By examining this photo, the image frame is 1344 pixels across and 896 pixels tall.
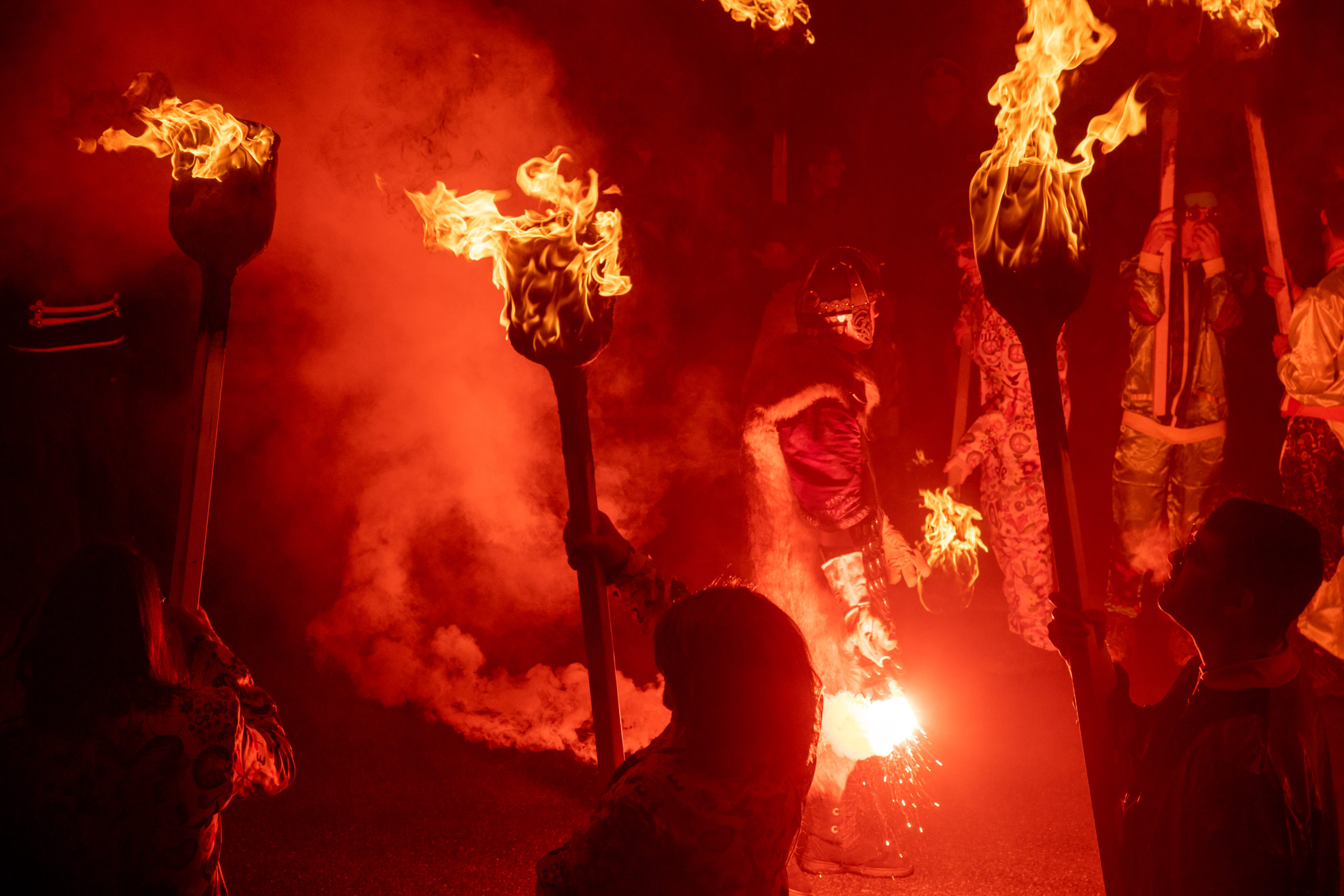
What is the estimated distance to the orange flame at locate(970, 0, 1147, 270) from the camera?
7.57ft

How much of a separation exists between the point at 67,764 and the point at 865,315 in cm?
393

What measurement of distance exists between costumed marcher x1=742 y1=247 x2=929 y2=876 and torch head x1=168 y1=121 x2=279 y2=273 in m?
2.44

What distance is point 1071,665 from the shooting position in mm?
2332

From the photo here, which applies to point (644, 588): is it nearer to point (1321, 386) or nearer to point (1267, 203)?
point (1267, 203)

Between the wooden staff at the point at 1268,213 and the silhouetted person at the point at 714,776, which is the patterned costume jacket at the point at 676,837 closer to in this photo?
the silhouetted person at the point at 714,776

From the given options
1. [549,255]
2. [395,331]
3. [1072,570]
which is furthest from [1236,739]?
[395,331]

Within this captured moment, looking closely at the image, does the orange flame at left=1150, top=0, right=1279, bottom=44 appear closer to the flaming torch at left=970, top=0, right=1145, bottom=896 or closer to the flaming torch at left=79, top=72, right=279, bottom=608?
the flaming torch at left=970, top=0, right=1145, bottom=896

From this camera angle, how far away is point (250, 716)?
2.47 metres

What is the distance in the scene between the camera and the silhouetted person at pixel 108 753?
6.53ft

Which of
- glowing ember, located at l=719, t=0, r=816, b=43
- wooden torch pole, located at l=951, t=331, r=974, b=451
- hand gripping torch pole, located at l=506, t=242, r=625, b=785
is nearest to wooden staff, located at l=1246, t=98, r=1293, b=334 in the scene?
wooden torch pole, located at l=951, t=331, r=974, b=451

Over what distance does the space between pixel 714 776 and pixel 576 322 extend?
50.5 inches

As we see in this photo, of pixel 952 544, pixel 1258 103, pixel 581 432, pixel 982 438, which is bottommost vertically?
pixel 952 544

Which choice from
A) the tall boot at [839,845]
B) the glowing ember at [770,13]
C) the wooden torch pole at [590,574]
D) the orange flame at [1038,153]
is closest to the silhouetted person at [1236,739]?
the orange flame at [1038,153]

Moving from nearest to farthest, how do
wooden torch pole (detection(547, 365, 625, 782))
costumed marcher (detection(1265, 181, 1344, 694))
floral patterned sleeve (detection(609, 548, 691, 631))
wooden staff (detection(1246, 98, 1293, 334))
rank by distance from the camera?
wooden torch pole (detection(547, 365, 625, 782)) < floral patterned sleeve (detection(609, 548, 691, 631)) < wooden staff (detection(1246, 98, 1293, 334)) < costumed marcher (detection(1265, 181, 1344, 694))
